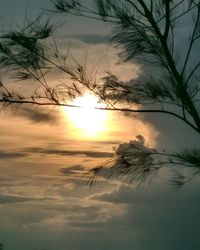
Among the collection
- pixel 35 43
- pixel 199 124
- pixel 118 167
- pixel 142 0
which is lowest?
pixel 118 167

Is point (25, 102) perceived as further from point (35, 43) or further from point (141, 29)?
point (141, 29)

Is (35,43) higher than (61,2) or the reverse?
the reverse

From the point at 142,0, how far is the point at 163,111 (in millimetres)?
874

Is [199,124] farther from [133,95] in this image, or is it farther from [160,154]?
[133,95]

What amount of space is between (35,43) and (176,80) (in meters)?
1.16

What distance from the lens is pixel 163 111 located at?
3178mm

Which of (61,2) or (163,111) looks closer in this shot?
(163,111)

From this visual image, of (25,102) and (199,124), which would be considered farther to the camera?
(25,102)

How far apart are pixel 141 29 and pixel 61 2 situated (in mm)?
690

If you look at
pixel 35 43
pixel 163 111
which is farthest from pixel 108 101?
pixel 35 43

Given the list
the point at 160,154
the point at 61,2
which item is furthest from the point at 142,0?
the point at 160,154

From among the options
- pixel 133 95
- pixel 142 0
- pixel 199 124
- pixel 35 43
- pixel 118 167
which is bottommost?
pixel 118 167

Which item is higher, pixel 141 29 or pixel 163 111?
pixel 141 29

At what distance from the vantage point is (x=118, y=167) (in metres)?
3.25
